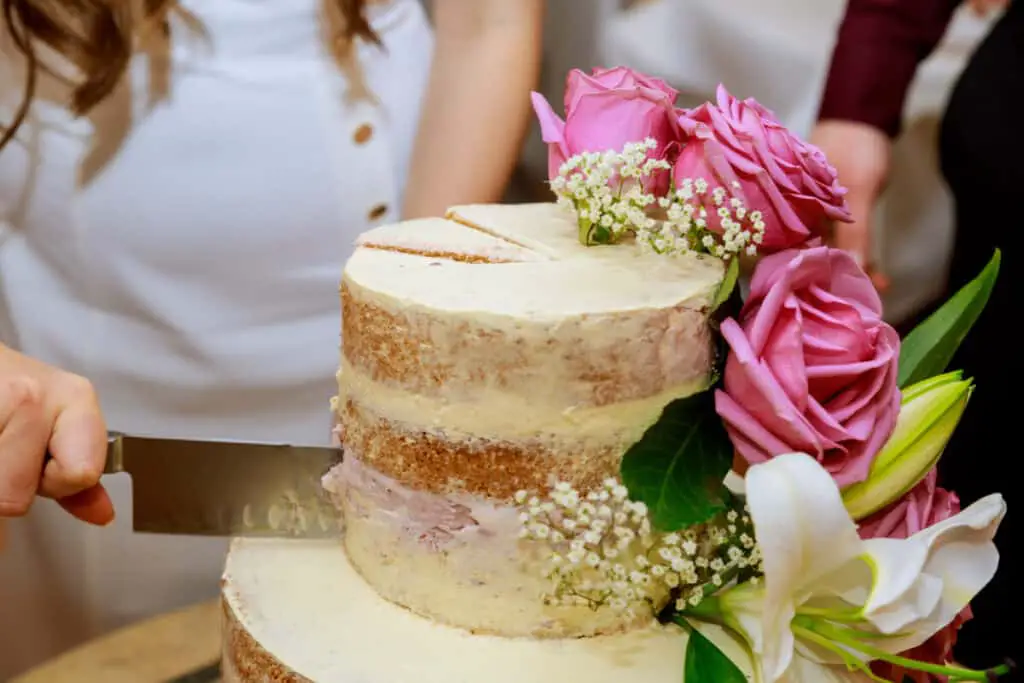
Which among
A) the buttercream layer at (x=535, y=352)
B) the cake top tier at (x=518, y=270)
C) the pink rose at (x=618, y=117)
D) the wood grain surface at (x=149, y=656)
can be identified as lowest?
the wood grain surface at (x=149, y=656)

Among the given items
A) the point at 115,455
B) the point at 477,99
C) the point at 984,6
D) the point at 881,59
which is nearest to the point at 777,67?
the point at 881,59

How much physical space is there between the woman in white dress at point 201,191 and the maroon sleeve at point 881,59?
0.47 metres

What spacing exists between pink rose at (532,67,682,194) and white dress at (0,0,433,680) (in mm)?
573

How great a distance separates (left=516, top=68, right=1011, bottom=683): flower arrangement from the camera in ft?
2.11

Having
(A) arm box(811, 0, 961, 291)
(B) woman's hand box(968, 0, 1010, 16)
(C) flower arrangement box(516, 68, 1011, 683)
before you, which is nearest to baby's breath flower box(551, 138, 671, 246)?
(C) flower arrangement box(516, 68, 1011, 683)

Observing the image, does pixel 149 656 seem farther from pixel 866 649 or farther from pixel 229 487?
pixel 866 649

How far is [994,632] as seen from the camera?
1591mm

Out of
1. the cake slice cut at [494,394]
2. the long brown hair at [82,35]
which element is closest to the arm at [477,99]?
the long brown hair at [82,35]

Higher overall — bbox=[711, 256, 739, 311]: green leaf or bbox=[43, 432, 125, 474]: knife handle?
bbox=[711, 256, 739, 311]: green leaf

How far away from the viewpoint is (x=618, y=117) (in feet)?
2.43

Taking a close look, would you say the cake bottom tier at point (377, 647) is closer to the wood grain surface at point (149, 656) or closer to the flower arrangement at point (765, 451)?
the flower arrangement at point (765, 451)

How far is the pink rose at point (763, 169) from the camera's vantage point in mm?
683

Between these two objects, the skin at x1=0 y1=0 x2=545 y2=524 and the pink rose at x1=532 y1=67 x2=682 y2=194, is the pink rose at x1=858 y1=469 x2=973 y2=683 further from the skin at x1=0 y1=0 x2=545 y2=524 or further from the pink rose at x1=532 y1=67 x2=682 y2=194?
the skin at x1=0 y1=0 x2=545 y2=524

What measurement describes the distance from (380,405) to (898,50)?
1051mm
